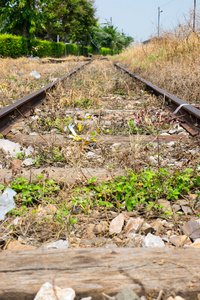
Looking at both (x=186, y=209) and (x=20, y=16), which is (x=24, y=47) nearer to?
(x=20, y=16)

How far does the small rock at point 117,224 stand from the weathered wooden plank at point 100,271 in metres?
0.52

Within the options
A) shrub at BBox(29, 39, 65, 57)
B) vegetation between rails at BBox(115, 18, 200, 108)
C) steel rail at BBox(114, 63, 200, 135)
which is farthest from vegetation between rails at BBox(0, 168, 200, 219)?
shrub at BBox(29, 39, 65, 57)

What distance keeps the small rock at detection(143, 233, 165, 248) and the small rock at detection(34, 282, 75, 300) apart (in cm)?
68

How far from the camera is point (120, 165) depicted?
257cm

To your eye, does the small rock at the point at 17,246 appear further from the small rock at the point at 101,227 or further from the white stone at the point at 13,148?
the white stone at the point at 13,148

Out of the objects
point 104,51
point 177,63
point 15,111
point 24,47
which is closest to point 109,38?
point 104,51

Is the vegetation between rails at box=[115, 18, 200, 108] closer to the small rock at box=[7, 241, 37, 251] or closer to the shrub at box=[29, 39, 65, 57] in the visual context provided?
the small rock at box=[7, 241, 37, 251]

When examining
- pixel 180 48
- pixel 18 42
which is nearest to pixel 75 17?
pixel 18 42

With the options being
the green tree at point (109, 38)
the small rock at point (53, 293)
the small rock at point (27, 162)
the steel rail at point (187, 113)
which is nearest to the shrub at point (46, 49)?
the steel rail at point (187, 113)

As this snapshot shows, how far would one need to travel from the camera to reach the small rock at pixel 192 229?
5.29ft

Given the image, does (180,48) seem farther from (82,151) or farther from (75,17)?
(75,17)

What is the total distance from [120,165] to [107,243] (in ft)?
3.56

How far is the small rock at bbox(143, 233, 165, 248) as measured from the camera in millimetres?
1537

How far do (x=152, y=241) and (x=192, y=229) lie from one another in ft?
0.91
